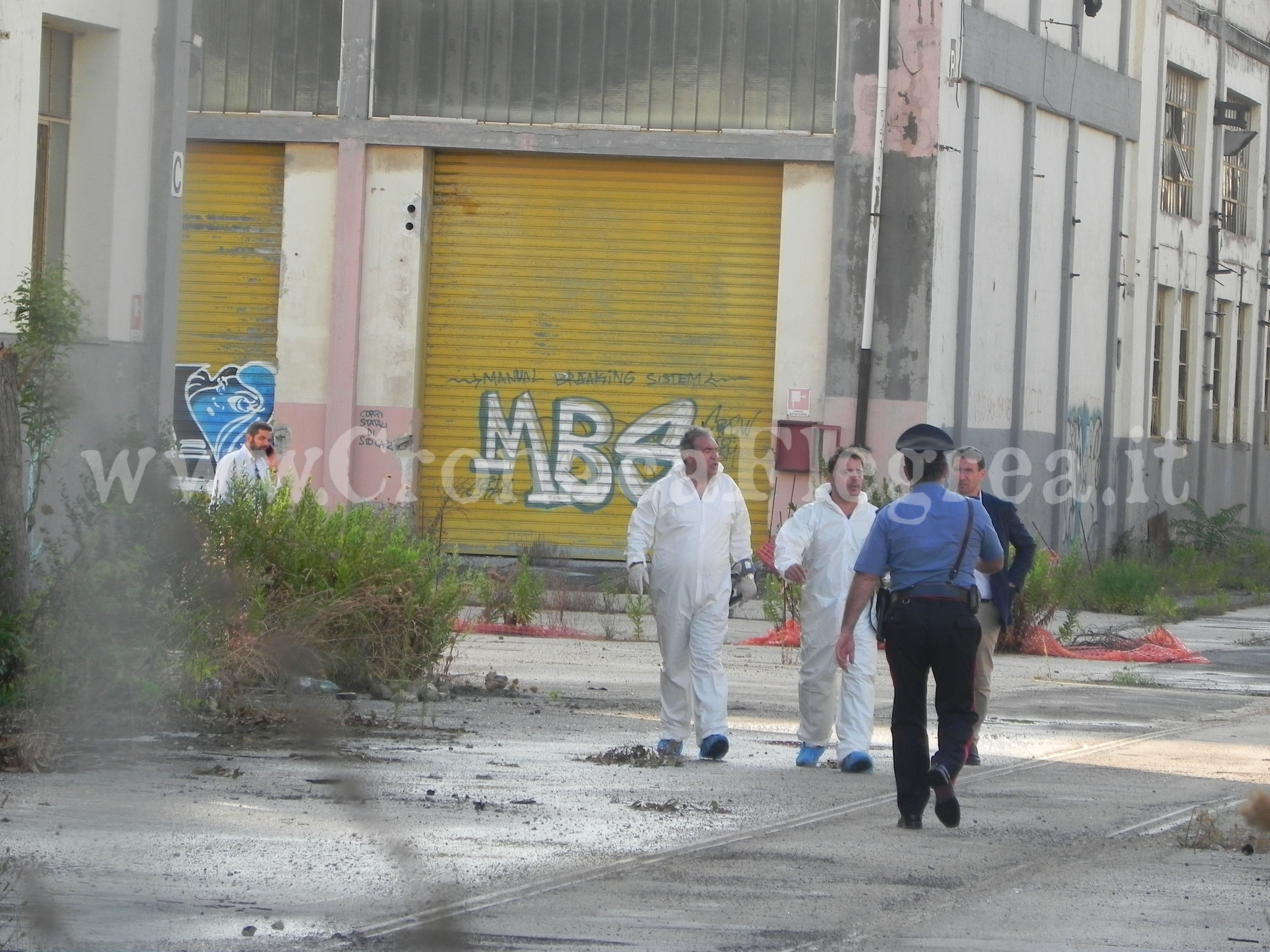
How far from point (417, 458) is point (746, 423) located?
404 centimetres

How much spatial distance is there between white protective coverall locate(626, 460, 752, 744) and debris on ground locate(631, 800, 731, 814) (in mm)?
1669

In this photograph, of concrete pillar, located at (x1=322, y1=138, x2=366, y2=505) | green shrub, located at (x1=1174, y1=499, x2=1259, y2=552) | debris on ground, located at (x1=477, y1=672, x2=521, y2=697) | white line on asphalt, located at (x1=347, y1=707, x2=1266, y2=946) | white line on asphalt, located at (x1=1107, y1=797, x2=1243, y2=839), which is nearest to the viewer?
white line on asphalt, located at (x1=347, y1=707, x2=1266, y2=946)

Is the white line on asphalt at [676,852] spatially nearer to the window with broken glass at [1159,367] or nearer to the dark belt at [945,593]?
the dark belt at [945,593]

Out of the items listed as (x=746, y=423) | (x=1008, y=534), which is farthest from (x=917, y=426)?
(x=746, y=423)

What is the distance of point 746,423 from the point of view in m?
24.7

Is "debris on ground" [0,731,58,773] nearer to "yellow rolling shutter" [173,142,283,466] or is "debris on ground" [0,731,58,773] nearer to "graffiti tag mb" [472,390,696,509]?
"yellow rolling shutter" [173,142,283,466]

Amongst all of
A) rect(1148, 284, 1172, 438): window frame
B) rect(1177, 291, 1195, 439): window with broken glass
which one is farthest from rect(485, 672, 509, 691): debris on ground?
rect(1177, 291, 1195, 439): window with broken glass

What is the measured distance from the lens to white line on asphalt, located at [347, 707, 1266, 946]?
6118 millimetres

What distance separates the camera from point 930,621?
878cm

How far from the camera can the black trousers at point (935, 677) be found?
870cm

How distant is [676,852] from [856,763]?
9.82ft

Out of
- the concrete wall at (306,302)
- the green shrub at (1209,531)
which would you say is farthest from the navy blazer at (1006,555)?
→ the green shrub at (1209,531)

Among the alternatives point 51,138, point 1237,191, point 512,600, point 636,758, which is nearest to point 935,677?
point 636,758

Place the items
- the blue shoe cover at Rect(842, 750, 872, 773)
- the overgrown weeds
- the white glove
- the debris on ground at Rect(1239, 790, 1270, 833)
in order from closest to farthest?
the overgrown weeds < the debris on ground at Rect(1239, 790, 1270, 833) < the blue shoe cover at Rect(842, 750, 872, 773) < the white glove
